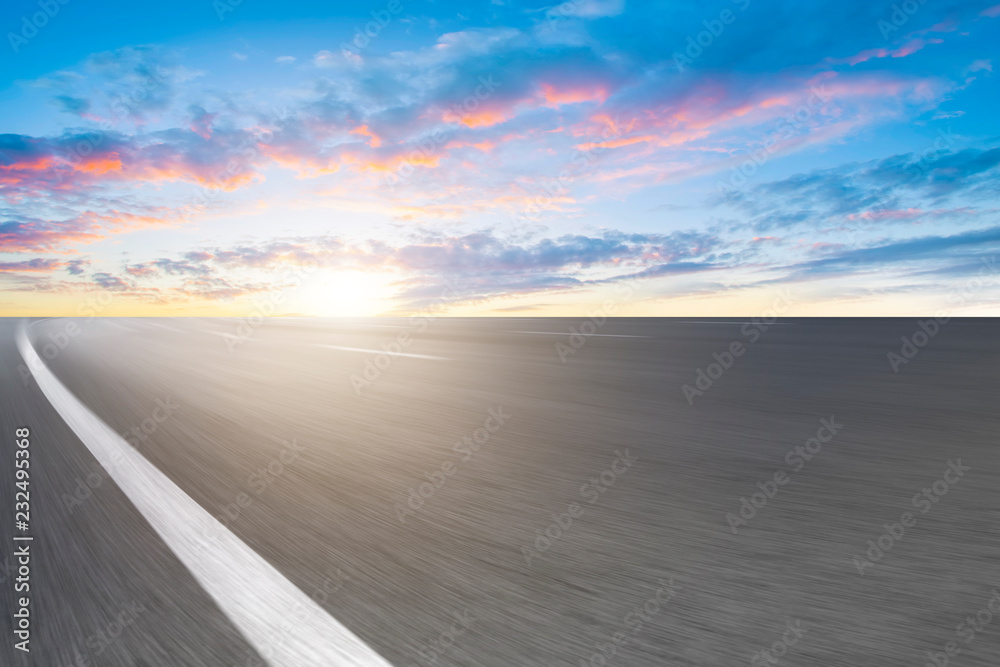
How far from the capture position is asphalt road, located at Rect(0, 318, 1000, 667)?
168cm

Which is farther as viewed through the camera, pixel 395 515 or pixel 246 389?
pixel 246 389

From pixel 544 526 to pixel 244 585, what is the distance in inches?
43.3

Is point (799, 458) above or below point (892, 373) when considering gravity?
above

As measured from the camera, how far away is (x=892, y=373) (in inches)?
293

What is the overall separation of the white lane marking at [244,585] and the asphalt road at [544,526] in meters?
0.04

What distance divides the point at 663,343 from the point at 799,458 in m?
9.46

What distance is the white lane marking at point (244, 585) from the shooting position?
1.62 meters

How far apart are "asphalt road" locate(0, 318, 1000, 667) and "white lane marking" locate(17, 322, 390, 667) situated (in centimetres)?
4

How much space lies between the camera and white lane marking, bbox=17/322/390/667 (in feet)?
5.31

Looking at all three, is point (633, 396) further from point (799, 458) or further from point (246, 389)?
point (246, 389)

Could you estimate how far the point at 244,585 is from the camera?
200cm

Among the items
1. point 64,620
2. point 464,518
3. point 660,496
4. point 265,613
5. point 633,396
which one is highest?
point 64,620

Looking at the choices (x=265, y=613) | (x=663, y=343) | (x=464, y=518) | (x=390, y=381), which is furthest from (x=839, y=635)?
(x=663, y=343)

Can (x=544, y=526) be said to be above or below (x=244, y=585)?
below
